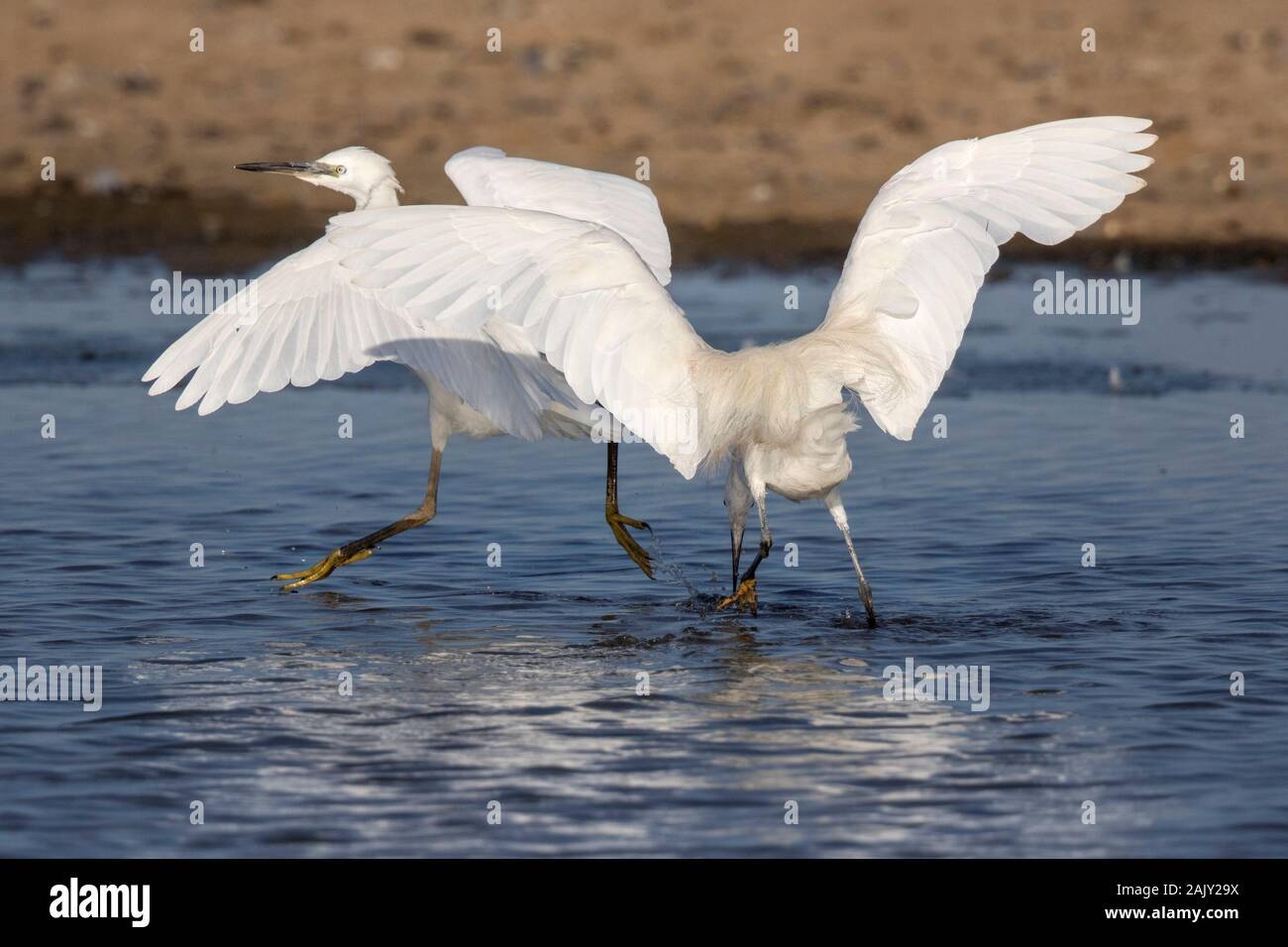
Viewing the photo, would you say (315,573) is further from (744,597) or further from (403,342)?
(744,597)

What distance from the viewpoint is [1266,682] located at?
6.80 m

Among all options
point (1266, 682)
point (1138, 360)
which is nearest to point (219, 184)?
point (1138, 360)

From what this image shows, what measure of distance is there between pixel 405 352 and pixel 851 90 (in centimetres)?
1141

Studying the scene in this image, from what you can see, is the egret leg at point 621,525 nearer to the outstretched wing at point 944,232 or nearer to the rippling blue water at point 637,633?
the rippling blue water at point 637,633

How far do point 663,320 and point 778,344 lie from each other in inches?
21.9

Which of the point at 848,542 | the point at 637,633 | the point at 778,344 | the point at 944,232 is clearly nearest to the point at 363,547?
the point at 637,633

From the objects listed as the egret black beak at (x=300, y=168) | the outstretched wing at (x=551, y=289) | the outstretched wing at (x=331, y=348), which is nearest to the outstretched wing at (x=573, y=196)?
the egret black beak at (x=300, y=168)

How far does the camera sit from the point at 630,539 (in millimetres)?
8617

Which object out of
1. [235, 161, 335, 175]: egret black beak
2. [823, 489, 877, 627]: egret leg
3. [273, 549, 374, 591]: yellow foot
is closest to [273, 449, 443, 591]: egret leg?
[273, 549, 374, 591]: yellow foot

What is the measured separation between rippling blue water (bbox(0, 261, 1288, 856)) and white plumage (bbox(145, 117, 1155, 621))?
79 centimetres

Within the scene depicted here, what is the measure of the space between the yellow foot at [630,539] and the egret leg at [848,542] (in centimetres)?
109

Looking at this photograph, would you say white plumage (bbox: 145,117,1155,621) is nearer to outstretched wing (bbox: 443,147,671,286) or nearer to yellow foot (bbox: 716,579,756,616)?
yellow foot (bbox: 716,579,756,616)

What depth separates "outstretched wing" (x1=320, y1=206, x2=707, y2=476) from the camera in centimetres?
627

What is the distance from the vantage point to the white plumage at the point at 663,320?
21.0 ft
